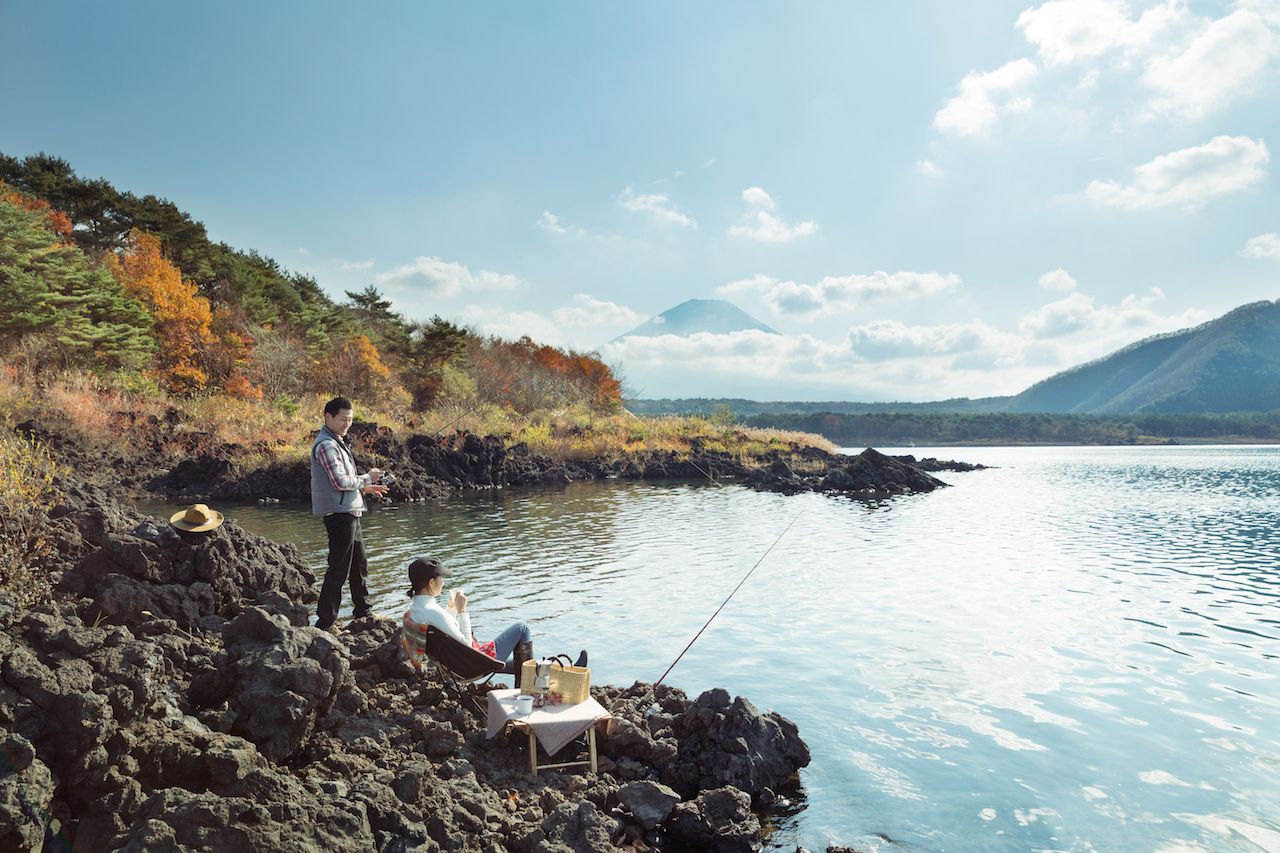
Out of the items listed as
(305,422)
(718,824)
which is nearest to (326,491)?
(718,824)

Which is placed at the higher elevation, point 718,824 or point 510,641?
point 510,641

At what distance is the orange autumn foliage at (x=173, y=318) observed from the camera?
34.3 metres

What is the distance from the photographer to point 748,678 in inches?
312

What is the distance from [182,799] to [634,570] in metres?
10.5

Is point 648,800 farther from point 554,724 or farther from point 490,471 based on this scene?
point 490,471

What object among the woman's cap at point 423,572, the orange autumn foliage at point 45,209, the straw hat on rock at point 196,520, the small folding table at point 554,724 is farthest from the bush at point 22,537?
the orange autumn foliage at point 45,209

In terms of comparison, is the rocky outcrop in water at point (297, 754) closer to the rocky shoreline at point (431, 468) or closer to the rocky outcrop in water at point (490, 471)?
the rocky outcrop in water at point (490, 471)

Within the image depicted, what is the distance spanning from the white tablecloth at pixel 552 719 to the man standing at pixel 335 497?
9.24 ft

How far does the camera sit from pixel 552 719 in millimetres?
5195

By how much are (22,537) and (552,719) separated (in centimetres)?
601

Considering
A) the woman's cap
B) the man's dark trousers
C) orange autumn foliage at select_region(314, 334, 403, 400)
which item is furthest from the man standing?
orange autumn foliage at select_region(314, 334, 403, 400)

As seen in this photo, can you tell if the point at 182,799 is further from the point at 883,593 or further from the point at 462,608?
the point at 883,593

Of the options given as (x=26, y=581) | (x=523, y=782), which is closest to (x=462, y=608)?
(x=523, y=782)

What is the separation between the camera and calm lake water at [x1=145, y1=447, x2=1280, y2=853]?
5297mm
